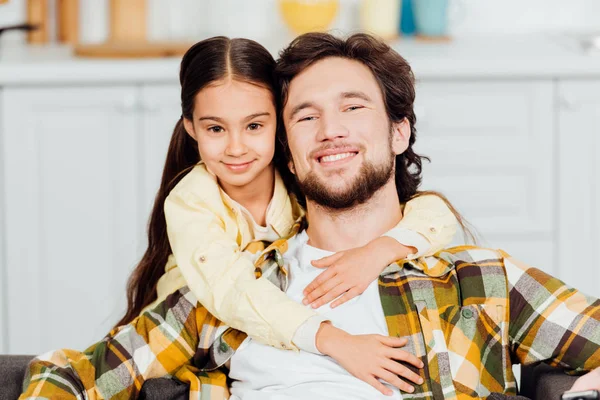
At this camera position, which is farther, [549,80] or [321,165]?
[549,80]

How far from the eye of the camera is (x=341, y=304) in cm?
182

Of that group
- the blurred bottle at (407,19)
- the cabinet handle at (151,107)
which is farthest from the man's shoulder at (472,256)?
the blurred bottle at (407,19)

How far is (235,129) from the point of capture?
1948 millimetres

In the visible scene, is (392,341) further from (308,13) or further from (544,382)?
(308,13)

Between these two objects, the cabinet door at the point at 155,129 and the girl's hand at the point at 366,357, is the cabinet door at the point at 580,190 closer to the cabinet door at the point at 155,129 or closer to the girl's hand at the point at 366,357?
the cabinet door at the point at 155,129

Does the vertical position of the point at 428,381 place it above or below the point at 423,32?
below

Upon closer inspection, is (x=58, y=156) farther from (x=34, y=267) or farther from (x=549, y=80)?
(x=549, y=80)

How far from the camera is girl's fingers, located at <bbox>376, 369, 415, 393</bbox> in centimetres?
170

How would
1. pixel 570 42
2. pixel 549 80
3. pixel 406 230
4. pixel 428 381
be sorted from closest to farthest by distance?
pixel 428 381, pixel 406 230, pixel 549 80, pixel 570 42

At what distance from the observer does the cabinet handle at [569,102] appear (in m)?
3.08

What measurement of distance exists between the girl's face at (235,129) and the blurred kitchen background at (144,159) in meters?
1.13

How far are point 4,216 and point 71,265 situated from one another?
255mm

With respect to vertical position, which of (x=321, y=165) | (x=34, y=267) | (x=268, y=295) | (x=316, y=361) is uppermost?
(x=321, y=165)

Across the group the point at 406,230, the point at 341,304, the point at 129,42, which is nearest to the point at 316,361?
the point at 341,304
